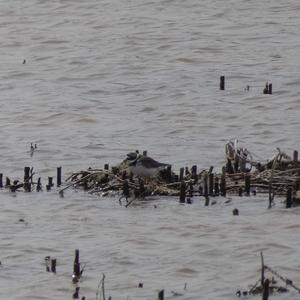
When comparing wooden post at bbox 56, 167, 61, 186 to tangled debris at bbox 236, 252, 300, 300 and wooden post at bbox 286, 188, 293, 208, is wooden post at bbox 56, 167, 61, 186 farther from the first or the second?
tangled debris at bbox 236, 252, 300, 300

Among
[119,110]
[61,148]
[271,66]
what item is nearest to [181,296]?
[61,148]

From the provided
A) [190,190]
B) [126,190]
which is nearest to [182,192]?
[190,190]

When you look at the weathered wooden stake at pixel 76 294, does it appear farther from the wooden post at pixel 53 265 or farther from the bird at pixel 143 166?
the bird at pixel 143 166

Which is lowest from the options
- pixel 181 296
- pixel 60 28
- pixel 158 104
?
pixel 181 296

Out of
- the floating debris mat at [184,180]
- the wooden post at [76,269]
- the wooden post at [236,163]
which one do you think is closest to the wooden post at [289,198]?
the floating debris mat at [184,180]

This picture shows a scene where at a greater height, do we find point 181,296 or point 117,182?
point 117,182

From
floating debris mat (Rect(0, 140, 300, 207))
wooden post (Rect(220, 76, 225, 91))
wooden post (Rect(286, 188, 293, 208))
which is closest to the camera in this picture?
wooden post (Rect(286, 188, 293, 208))

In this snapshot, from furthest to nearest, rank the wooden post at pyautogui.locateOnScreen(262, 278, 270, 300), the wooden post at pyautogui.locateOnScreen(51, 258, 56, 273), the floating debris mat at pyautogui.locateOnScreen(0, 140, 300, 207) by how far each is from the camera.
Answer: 1. the floating debris mat at pyautogui.locateOnScreen(0, 140, 300, 207)
2. the wooden post at pyautogui.locateOnScreen(51, 258, 56, 273)
3. the wooden post at pyautogui.locateOnScreen(262, 278, 270, 300)

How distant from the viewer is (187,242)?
12.0 m

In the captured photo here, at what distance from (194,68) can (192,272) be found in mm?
10570

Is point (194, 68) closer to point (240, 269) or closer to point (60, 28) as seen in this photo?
point (60, 28)

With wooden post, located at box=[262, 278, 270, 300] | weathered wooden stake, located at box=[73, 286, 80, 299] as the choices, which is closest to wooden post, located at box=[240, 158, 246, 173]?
weathered wooden stake, located at box=[73, 286, 80, 299]

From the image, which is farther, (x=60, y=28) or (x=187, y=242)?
(x=60, y=28)

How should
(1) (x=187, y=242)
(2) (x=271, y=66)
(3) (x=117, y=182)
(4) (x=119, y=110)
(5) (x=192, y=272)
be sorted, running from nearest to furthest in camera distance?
(5) (x=192, y=272)
(1) (x=187, y=242)
(3) (x=117, y=182)
(4) (x=119, y=110)
(2) (x=271, y=66)
